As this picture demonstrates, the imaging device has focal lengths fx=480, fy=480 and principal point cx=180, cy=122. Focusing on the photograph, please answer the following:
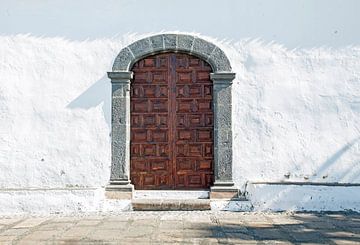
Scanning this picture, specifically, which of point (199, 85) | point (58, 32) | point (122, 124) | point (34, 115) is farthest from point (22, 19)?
point (199, 85)

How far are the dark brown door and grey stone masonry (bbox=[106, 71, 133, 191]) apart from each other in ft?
0.50

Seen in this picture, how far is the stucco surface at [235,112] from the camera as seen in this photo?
277 inches

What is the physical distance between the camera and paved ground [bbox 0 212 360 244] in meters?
5.05

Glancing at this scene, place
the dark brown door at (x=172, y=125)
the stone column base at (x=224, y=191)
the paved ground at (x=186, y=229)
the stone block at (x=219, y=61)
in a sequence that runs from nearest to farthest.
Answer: the paved ground at (x=186, y=229) < the stone column base at (x=224, y=191) < the stone block at (x=219, y=61) < the dark brown door at (x=172, y=125)

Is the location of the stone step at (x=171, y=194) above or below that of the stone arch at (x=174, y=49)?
below

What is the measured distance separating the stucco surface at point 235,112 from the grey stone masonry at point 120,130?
0.09m

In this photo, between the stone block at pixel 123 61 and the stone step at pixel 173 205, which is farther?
the stone block at pixel 123 61

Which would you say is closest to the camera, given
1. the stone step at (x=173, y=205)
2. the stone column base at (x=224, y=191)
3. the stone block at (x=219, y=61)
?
the stone step at (x=173, y=205)

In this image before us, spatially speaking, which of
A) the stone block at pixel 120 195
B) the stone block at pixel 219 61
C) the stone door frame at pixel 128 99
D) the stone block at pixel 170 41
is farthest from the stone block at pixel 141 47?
the stone block at pixel 120 195

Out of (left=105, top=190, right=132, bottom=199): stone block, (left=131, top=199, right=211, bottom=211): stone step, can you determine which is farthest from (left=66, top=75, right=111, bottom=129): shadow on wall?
(left=131, top=199, right=211, bottom=211): stone step

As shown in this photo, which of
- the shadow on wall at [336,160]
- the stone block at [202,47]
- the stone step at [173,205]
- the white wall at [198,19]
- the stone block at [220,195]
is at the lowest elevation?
the stone step at [173,205]

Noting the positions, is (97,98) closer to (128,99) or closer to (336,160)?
(128,99)

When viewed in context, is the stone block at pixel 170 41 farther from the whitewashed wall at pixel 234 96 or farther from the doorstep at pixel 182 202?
the doorstep at pixel 182 202

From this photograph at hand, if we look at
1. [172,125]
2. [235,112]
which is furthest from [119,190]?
[235,112]
